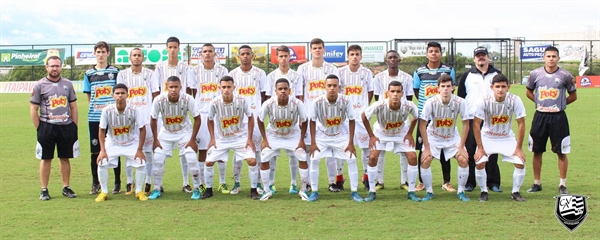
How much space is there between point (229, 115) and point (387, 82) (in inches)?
84.4

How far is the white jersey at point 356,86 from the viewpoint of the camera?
793 cm

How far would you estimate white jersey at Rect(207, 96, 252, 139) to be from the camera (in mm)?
7203

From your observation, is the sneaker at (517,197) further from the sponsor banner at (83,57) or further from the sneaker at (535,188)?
the sponsor banner at (83,57)

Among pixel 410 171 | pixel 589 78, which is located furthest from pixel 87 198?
pixel 589 78

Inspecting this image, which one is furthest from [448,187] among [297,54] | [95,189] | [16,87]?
[16,87]

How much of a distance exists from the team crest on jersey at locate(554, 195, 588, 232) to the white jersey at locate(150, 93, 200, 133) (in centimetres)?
411

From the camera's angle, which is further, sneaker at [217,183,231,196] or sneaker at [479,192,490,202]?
sneaker at [217,183,231,196]

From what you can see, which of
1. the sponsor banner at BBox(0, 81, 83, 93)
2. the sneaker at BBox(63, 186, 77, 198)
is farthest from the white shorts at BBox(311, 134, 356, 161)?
the sponsor banner at BBox(0, 81, 83, 93)

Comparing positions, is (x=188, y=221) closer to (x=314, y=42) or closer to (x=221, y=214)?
(x=221, y=214)

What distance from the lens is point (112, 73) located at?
764 centimetres

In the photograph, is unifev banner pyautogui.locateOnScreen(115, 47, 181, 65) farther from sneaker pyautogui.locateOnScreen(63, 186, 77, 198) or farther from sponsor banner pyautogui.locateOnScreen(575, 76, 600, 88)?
sneaker pyautogui.locateOnScreen(63, 186, 77, 198)

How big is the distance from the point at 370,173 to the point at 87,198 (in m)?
3.35

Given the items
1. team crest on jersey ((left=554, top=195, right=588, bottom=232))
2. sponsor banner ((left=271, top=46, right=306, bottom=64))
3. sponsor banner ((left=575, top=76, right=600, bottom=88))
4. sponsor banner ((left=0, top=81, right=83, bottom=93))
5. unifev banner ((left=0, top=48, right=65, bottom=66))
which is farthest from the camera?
sponsor banner ((left=271, top=46, right=306, bottom=64))

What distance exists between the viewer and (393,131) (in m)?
7.12
